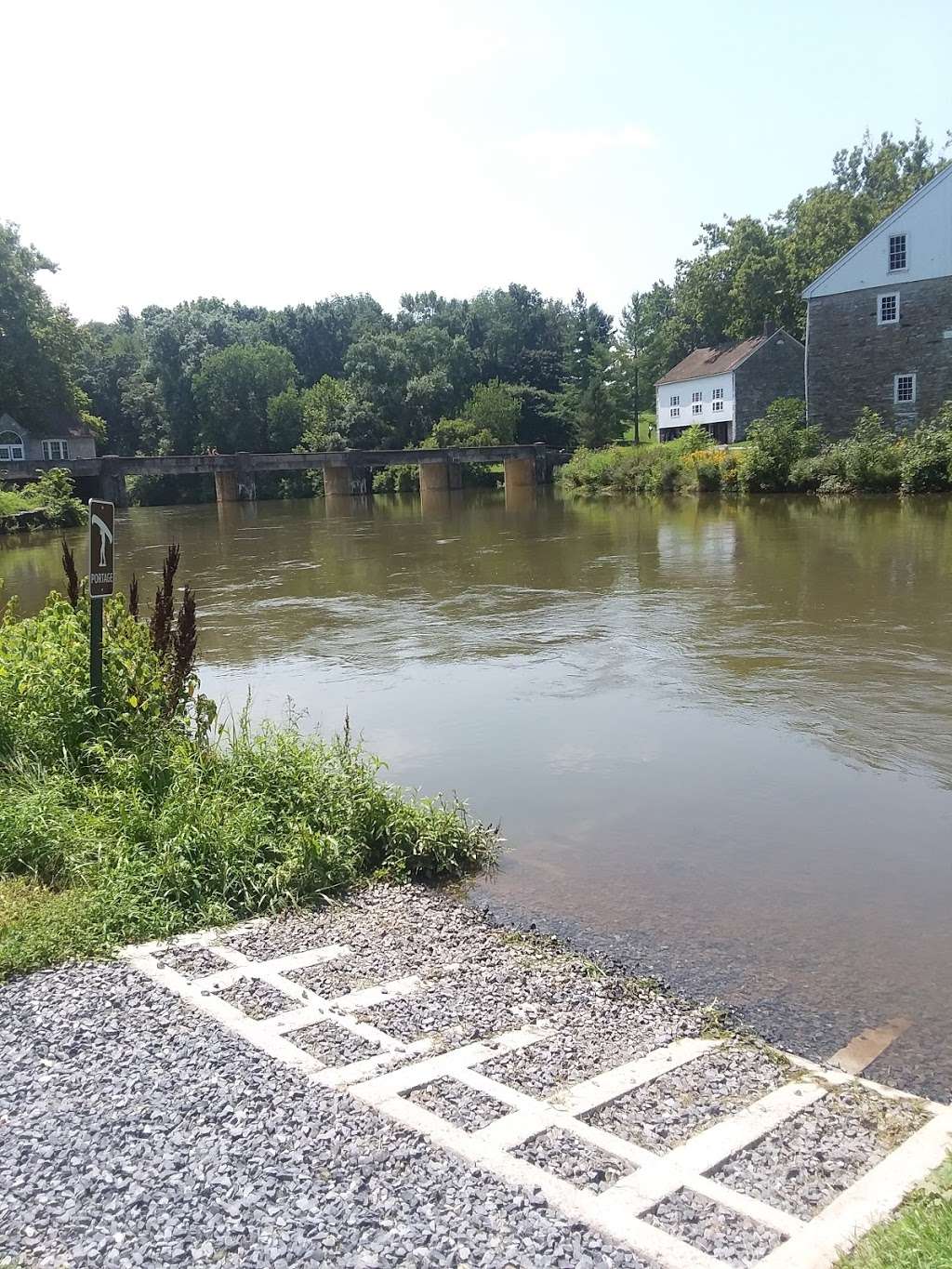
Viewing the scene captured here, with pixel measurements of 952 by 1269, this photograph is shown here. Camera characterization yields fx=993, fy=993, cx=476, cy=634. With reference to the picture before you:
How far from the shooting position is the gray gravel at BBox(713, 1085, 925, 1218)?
11.5ft

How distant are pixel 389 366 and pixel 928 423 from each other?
55464mm

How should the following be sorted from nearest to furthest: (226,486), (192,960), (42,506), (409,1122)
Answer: (409,1122) → (192,960) → (42,506) → (226,486)

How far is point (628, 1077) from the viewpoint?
14.2ft

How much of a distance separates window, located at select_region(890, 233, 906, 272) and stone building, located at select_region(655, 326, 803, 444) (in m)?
18.4

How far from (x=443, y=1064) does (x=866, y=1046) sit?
220cm

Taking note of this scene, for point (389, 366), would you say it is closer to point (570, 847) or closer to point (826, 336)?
point (826, 336)

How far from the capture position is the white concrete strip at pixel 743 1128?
3637mm

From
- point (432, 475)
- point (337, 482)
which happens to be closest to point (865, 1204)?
A: point (432, 475)

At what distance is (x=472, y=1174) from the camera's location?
11.1ft

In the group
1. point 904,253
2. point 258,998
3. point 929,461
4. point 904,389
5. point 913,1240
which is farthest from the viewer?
point 904,389

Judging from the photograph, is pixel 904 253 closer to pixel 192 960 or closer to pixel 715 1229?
pixel 192 960

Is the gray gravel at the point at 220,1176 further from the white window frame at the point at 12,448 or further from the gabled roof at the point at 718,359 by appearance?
the white window frame at the point at 12,448

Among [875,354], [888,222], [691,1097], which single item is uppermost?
[888,222]

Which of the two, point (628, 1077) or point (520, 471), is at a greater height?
point (520, 471)
